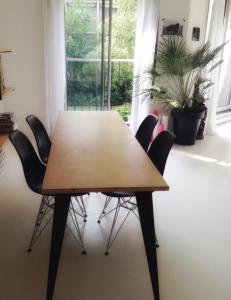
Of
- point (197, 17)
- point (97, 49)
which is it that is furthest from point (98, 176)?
point (197, 17)

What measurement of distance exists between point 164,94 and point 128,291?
3.34 meters

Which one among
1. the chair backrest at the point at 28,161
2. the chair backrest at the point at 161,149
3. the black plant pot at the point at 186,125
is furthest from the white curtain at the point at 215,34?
the chair backrest at the point at 28,161

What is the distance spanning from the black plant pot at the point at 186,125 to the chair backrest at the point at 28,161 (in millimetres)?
2811

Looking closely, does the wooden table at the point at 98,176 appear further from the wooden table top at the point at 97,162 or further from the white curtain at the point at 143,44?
the white curtain at the point at 143,44

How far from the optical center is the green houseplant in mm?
4316

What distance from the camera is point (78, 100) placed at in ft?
16.4

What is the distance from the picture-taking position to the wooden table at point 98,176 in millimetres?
1571

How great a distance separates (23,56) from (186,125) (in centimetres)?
269

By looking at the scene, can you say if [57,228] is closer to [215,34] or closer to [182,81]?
[182,81]

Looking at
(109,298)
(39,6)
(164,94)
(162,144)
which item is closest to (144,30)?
(164,94)

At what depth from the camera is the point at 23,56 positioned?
14.1ft

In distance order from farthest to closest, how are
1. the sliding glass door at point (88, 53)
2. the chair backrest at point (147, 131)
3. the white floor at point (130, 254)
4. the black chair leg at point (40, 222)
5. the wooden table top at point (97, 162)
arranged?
the sliding glass door at point (88, 53) → the chair backrest at point (147, 131) → the black chair leg at point (40, 222) → the white floor at point (130, 254) → the wooden table top at point (97, 162)

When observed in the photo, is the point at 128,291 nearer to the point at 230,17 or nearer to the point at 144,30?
the point at 144,30

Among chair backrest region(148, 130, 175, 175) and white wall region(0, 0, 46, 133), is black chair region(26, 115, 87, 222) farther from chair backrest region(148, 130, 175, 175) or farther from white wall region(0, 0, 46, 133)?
white wall region(0, 0, 46, 133)
